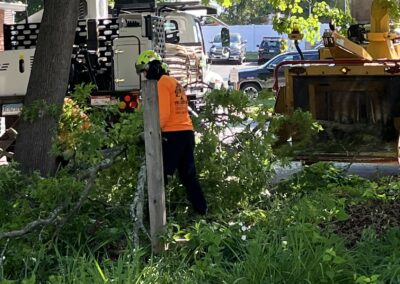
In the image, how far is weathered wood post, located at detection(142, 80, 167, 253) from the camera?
538 cm

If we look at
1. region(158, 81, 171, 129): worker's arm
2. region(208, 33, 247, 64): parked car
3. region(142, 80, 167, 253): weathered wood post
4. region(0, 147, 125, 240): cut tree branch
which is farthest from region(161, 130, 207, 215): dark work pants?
region(208, 33, 247, 64): parked car

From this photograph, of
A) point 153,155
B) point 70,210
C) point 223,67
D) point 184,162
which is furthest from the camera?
point 223,67

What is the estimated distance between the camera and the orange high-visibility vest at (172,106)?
6.54 meters

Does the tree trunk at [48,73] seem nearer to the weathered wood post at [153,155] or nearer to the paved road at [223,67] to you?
the weathered wood post at [153,155]

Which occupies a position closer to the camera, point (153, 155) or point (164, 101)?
point (153, 155)

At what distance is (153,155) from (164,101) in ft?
4.05

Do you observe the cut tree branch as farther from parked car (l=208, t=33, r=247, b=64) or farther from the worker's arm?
parked car (l=208, t=33, r=247, b=64)

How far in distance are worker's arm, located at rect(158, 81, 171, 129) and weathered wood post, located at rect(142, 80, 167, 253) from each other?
109 centimetres

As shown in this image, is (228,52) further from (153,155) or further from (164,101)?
(153,155)

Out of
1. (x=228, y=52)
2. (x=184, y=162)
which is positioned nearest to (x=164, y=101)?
(x=184, y=162)

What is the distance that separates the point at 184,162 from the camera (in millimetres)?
6703

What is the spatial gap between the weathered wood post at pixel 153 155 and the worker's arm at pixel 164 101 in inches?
43.1

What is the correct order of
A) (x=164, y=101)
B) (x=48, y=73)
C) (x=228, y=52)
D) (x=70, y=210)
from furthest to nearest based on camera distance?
1. (x=228, y=52)
2. (x=48, y=73)
3. (x=164, y=101)
4. (x=70, y=210)

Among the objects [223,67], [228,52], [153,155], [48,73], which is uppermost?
[48,73]
